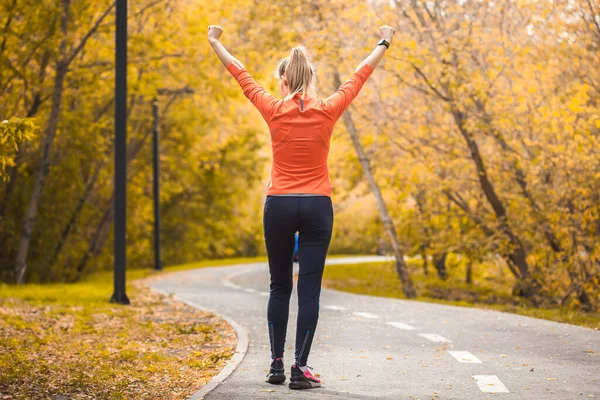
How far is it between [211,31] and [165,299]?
10.8 meters

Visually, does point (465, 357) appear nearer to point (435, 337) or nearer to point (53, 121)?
point (435, 337)

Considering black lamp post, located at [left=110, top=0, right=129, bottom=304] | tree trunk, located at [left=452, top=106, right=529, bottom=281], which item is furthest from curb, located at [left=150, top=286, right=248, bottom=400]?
tree trunk, located at [left=452, top=106, right=529, bottom=281]

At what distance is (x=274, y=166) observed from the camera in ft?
21.7

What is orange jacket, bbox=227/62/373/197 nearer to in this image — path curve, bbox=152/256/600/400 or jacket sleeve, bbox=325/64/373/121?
jacket sleeve, bbox=325/64/373/121

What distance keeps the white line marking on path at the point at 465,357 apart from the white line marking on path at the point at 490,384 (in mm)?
835

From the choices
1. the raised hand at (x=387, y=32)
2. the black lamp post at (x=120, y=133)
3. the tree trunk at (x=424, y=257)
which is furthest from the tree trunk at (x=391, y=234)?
the raised hand at (x=387, y=32)

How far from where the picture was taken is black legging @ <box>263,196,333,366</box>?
6.51 meters

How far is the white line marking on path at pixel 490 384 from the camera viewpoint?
663 cm

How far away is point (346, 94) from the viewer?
6.64 m

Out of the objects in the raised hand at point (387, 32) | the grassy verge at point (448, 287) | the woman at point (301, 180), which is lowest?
the grassy verge at point (448, 287)

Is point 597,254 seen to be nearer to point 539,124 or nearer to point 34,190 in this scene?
point 539,124

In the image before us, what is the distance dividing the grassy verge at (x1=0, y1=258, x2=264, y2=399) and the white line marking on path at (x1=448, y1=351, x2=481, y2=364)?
6.91ft

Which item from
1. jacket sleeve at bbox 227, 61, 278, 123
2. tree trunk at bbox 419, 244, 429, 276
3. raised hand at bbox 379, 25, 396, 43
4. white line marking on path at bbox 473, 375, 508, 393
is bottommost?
white line marking on path at bbox 473, 375, 508, 393

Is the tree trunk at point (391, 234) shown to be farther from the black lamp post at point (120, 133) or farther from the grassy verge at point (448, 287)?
the black lamp post at point (120, 133)
